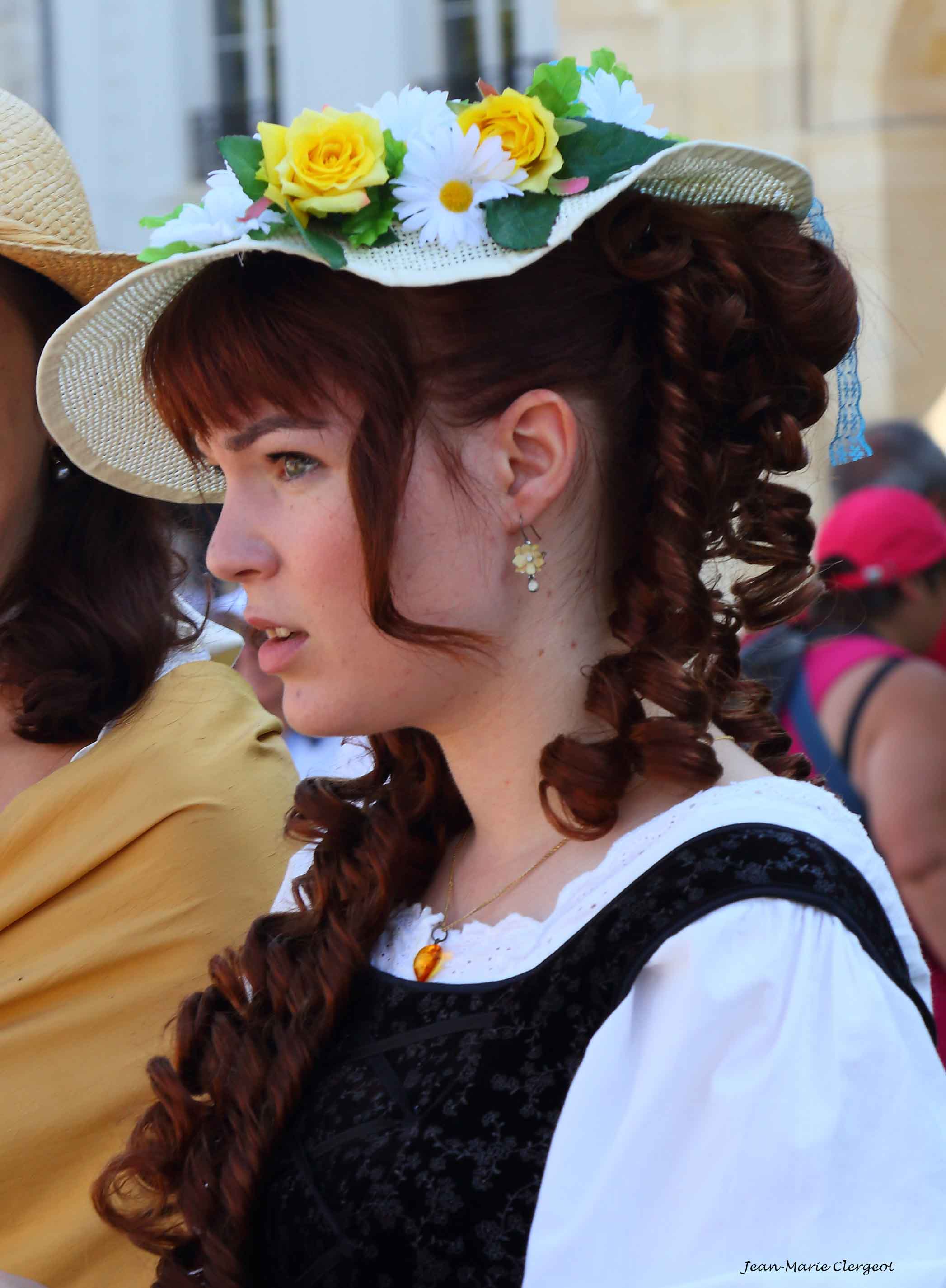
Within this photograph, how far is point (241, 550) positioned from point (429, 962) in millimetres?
447

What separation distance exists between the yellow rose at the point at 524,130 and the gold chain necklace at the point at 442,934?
627 mm

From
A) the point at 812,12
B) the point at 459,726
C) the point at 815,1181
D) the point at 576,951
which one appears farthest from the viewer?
the point at 812,12

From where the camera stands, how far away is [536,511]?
1.43 metres

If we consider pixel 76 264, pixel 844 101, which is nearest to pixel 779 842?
pixel 76 264

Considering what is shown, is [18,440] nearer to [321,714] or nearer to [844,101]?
[321,714]

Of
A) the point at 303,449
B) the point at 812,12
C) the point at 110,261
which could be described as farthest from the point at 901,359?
the point at 303,449

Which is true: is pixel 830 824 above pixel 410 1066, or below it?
above

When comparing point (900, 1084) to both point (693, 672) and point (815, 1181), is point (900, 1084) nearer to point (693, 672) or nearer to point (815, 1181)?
point (815, 1181)

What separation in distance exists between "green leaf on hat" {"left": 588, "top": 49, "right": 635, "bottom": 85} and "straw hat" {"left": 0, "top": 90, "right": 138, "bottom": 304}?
2.33 feet

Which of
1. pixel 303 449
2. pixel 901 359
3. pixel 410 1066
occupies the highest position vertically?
pixel 303 449

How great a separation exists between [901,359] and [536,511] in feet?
15.8

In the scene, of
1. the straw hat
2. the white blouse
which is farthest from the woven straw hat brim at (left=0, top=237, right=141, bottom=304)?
the white blouse

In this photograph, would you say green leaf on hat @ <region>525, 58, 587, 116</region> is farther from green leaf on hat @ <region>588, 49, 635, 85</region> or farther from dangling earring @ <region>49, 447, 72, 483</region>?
dangling earring @ <region>49, 447, 72, 483</region>

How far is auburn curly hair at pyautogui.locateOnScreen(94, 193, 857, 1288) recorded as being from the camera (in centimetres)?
140
